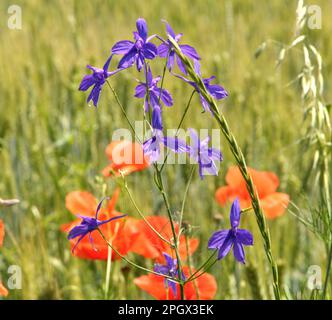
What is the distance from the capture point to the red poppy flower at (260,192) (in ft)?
3.78

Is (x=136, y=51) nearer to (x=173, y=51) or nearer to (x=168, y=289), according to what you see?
(x=173, y=51)

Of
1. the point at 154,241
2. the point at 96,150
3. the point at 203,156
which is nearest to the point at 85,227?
the point at 203,156

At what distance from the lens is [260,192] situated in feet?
4.01

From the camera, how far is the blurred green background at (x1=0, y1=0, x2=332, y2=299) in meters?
1.28

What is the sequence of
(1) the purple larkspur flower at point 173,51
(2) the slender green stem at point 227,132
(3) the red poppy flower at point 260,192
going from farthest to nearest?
(3) the red poppy flower at point 260,192
(1) the purple larkspur flower at point 173,51
(2) the slender green stem at point 227,132

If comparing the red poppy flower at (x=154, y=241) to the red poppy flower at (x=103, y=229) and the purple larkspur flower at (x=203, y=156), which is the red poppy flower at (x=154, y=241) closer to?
the red poppy flower at (x=103, y=229)

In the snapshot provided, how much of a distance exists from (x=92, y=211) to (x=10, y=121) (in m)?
0.99

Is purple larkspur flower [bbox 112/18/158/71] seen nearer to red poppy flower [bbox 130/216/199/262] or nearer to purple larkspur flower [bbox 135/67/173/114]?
purple larkspur flower [bbox 135/67/173/114]

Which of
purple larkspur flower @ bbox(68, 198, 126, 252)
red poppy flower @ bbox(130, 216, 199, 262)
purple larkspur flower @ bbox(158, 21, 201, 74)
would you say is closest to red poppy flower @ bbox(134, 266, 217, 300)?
red poppy flower @ bbox(130, 216, 199, 262)

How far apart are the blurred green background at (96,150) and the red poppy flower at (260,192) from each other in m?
0.04

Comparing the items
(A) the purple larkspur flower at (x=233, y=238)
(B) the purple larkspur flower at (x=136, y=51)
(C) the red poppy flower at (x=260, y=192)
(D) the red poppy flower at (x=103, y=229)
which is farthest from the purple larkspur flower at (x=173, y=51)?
(C) the red poppy flower at (x=260, y=192)
